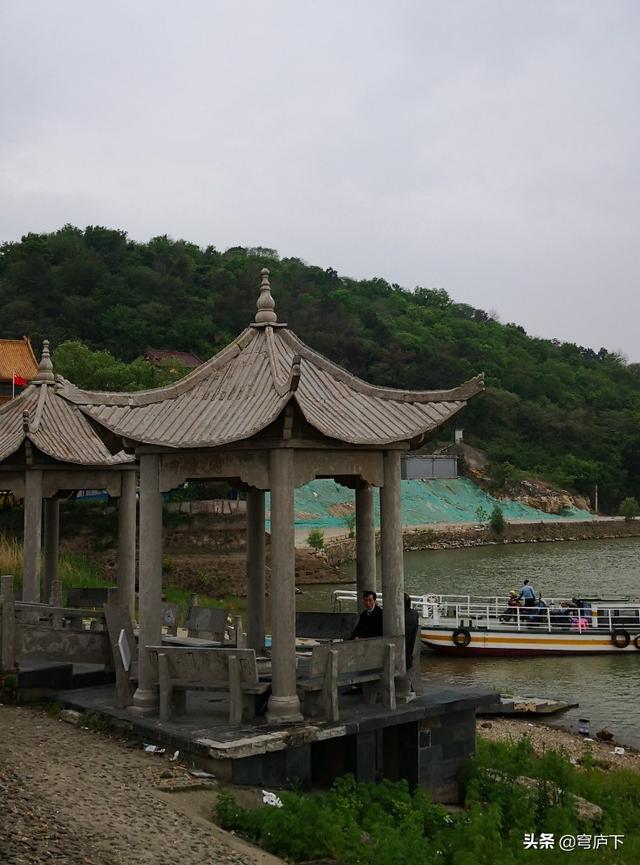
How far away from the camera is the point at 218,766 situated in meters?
8.74

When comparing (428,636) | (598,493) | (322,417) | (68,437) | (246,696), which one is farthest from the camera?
(598,493)

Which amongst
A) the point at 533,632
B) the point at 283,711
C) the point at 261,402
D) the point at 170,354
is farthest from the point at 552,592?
the point at 170,354

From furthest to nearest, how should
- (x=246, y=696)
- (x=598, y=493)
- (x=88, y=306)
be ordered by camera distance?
(x=598, y=493) < (x=88, y=306) < (x=246, y=696)

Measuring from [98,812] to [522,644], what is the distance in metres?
20.0

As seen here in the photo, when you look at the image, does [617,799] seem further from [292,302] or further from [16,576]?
[292,302]

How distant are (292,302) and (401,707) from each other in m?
91.6

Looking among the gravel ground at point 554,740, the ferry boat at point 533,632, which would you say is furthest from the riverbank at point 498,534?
the gravel ground at point 554,740

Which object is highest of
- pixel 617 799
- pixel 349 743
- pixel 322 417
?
pixel 322 417

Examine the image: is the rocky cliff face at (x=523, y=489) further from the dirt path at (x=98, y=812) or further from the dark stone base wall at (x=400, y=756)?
the dirt path at (x=98, y=812)

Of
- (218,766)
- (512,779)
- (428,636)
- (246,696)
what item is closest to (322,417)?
(246,696)

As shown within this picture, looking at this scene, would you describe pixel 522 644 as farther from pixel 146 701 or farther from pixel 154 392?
pixel 154 392

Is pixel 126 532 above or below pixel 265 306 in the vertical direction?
below

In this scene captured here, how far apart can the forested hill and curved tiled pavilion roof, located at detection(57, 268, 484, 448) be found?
64.1m

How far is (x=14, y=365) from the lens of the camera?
50.4 metres
